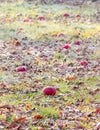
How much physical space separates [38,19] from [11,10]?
1.96 meters

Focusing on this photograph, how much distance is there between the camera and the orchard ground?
604cm

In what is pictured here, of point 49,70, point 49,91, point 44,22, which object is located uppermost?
point 49,91

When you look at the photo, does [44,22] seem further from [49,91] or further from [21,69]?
[49,91]

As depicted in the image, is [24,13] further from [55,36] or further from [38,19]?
[55,36]

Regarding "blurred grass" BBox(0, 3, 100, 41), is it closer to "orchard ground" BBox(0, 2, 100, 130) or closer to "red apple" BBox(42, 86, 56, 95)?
"orchard ground" BBox(0, 2, 100, 130)

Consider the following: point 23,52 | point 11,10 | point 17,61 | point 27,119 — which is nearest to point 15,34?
point 23,52

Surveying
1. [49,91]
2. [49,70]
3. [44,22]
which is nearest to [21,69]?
[49,70]

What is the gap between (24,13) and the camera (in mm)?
15820

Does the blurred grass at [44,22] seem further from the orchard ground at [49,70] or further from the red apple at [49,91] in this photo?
the red apple at [49,91]

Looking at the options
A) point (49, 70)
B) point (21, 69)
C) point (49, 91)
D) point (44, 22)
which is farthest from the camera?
point (44, 22)

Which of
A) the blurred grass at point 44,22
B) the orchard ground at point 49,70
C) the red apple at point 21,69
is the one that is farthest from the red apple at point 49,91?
the blurred grass at point 44,22

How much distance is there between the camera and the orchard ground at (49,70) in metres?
6.04

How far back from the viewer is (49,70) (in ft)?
28.2

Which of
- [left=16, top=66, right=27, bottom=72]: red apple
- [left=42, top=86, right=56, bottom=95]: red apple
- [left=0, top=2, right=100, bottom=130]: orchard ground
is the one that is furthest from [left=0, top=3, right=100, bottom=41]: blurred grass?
[left=42, top=86, right=56, bottom=95]: red apple
